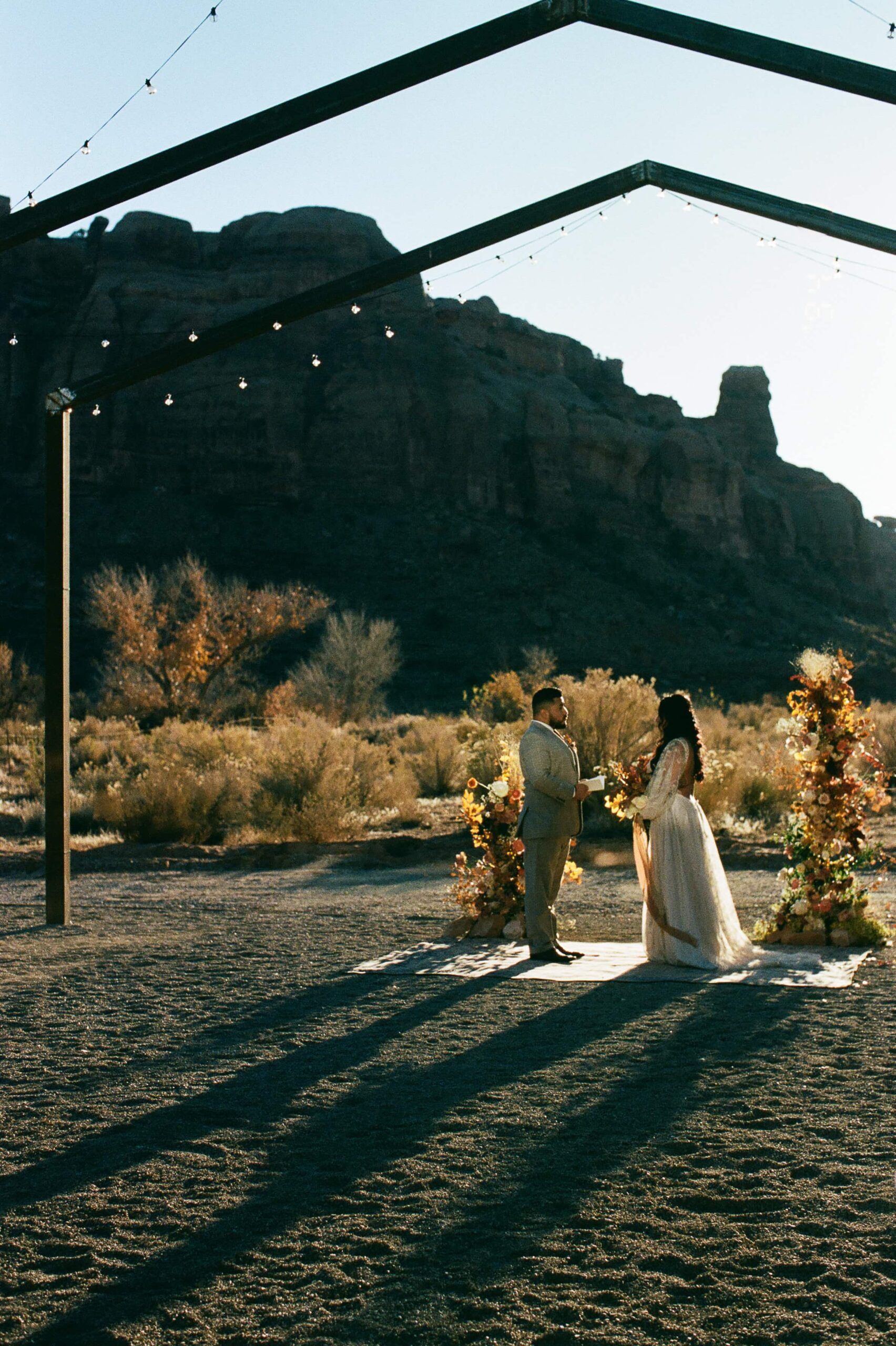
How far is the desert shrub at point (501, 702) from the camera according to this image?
34094mm

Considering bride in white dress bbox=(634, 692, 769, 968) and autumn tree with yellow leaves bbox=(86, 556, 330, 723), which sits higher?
autumn tree with yellow leaves bbox=(86, 556, 330, 723)

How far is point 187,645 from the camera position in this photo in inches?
1554

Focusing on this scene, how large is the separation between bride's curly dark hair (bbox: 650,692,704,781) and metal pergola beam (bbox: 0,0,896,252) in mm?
3904

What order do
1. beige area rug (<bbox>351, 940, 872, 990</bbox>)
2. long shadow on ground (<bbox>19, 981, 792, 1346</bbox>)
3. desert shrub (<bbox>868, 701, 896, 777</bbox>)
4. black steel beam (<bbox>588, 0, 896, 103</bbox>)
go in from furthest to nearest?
desert shrub (<bbox>868, 701, 896, 777</bbox>) < beige area rug (<bbox>351, 940, 872, 990</bbox>) < black steel beam (<bbox>588, 0, 896, 103</bbox>) < long shadow on ground (<bbox>19, 981, 792, 1346</bbox>)

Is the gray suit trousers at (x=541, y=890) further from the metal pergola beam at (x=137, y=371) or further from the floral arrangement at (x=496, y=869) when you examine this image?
the metal pergola beam at (x=137, y=371)

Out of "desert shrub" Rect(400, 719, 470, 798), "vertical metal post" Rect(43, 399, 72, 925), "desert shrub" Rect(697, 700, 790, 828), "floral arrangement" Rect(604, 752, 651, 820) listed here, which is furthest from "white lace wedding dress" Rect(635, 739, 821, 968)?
"desert shrub" Rect(400, 719, 470, 798)

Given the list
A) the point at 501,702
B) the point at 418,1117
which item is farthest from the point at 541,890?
the point at 501,702

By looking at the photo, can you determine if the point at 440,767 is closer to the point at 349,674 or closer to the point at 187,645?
the point at 187,645

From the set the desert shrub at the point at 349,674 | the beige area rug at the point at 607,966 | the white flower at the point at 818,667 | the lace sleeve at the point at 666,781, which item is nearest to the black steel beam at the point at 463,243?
the white flower at the point at 818,667

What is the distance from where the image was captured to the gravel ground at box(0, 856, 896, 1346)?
3445 millimetres

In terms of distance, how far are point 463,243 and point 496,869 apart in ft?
16.4

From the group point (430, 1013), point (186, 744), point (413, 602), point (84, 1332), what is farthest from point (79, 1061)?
point (413, 602)

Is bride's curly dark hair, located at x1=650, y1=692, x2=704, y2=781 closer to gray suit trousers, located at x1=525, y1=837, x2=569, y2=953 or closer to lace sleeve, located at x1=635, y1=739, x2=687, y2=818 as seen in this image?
lace sleeve, located at x1=635, y1=739, x2=687, y2=818

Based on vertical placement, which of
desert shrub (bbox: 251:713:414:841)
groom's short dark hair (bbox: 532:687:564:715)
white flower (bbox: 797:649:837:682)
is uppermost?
white flower (bbox: 797:649:837:682)
